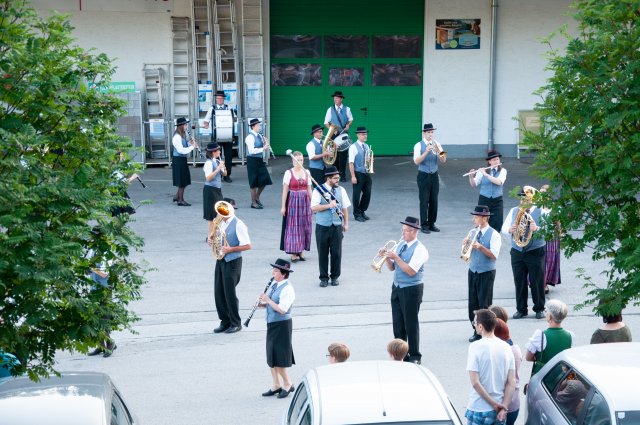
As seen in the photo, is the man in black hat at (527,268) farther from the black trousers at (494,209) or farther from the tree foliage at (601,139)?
the tree foliage at (601,139)

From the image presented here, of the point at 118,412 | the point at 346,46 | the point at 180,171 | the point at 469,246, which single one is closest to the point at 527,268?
the point at 469,246

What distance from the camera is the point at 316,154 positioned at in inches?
801

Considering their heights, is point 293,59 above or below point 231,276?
above

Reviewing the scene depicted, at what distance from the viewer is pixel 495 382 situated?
8688 millimetres

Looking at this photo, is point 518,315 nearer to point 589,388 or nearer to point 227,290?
point 227,290

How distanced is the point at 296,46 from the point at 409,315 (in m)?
15.9

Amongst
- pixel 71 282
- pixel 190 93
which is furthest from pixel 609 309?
pixel 190 93

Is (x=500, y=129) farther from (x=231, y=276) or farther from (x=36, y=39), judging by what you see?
(x=36, y=39)

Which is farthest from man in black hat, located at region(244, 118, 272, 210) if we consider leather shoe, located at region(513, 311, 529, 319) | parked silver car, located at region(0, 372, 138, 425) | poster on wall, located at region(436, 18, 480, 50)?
parked silver car, located at region(0, 372, 138, 425)

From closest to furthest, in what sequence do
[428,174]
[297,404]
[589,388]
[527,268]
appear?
[589,388]
[297,404]
[527,268]
[428,174]

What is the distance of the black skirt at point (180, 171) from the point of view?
2097cm

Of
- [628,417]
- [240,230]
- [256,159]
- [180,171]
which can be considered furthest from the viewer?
[180,171]

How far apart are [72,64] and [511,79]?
69.1 feet

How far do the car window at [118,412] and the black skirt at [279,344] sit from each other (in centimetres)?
316
